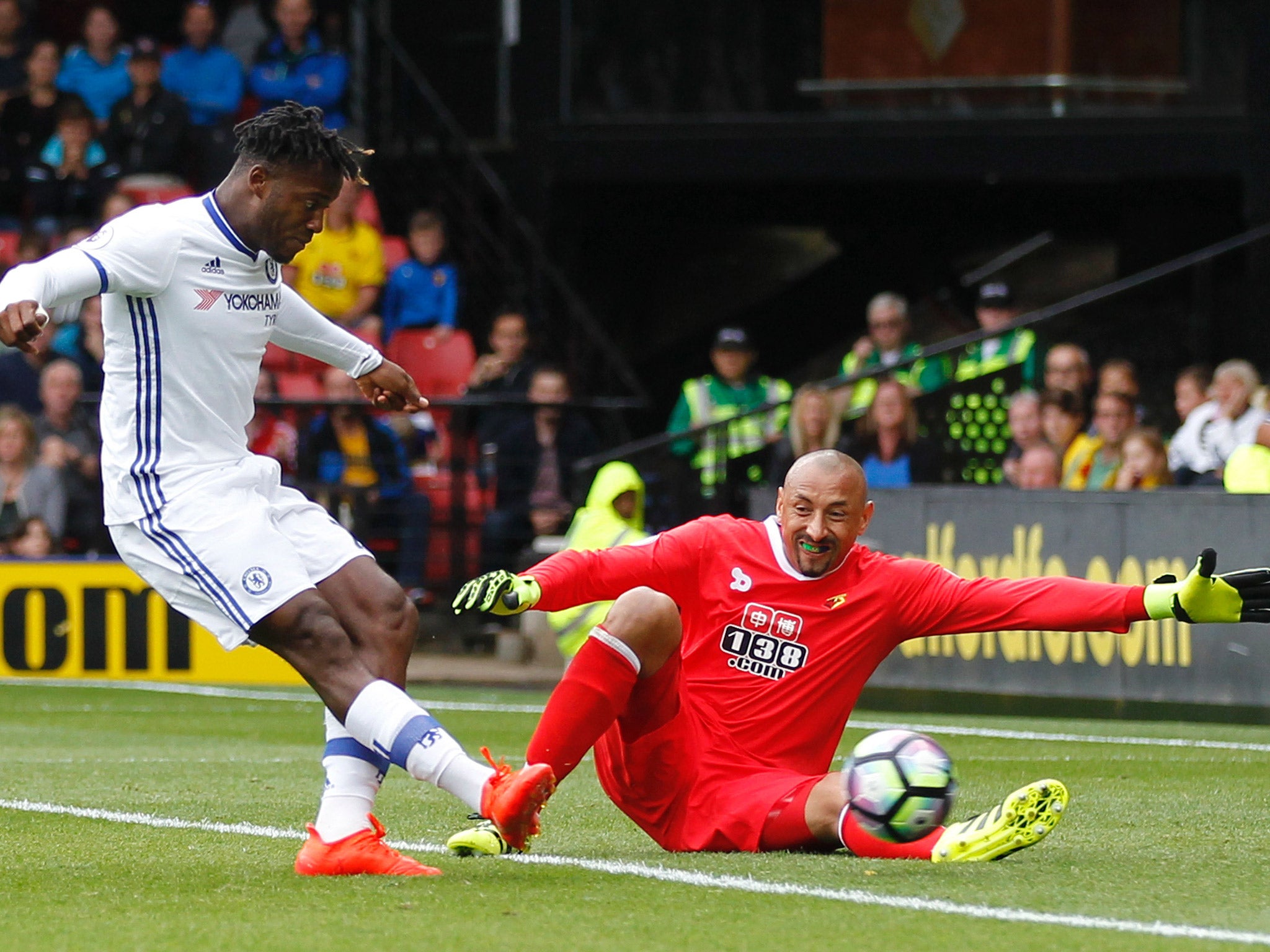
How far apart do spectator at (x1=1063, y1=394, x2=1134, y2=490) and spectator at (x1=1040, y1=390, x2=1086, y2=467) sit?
0.26m

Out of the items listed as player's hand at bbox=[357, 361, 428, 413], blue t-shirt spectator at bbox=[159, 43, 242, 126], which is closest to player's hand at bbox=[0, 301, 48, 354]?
player's hand at bbox=[357, 361, 428, 413]

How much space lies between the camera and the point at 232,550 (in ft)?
18.3

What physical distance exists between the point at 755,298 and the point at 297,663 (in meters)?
15.1

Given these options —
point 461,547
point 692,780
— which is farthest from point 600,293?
point 692,780

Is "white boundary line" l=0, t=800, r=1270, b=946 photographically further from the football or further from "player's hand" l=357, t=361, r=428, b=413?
"player's hand" l=357, t=361, r=428, b=413

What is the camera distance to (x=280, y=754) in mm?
9594

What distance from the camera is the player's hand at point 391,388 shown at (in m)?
6.48

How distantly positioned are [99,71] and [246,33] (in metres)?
1.36

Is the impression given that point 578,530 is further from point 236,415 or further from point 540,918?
point 540,918

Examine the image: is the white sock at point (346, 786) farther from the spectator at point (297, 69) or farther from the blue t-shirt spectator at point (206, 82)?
the blue t-shirt spectator at point (206, 82)

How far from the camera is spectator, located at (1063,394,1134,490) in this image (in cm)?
1330

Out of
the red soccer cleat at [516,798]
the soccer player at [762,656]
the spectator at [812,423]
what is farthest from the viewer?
the spectator at [812,423]

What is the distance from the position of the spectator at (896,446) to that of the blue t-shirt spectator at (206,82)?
6.67 metres

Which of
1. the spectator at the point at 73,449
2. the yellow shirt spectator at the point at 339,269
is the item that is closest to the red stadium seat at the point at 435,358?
the yellow shirt spectator at the point at 339,269
